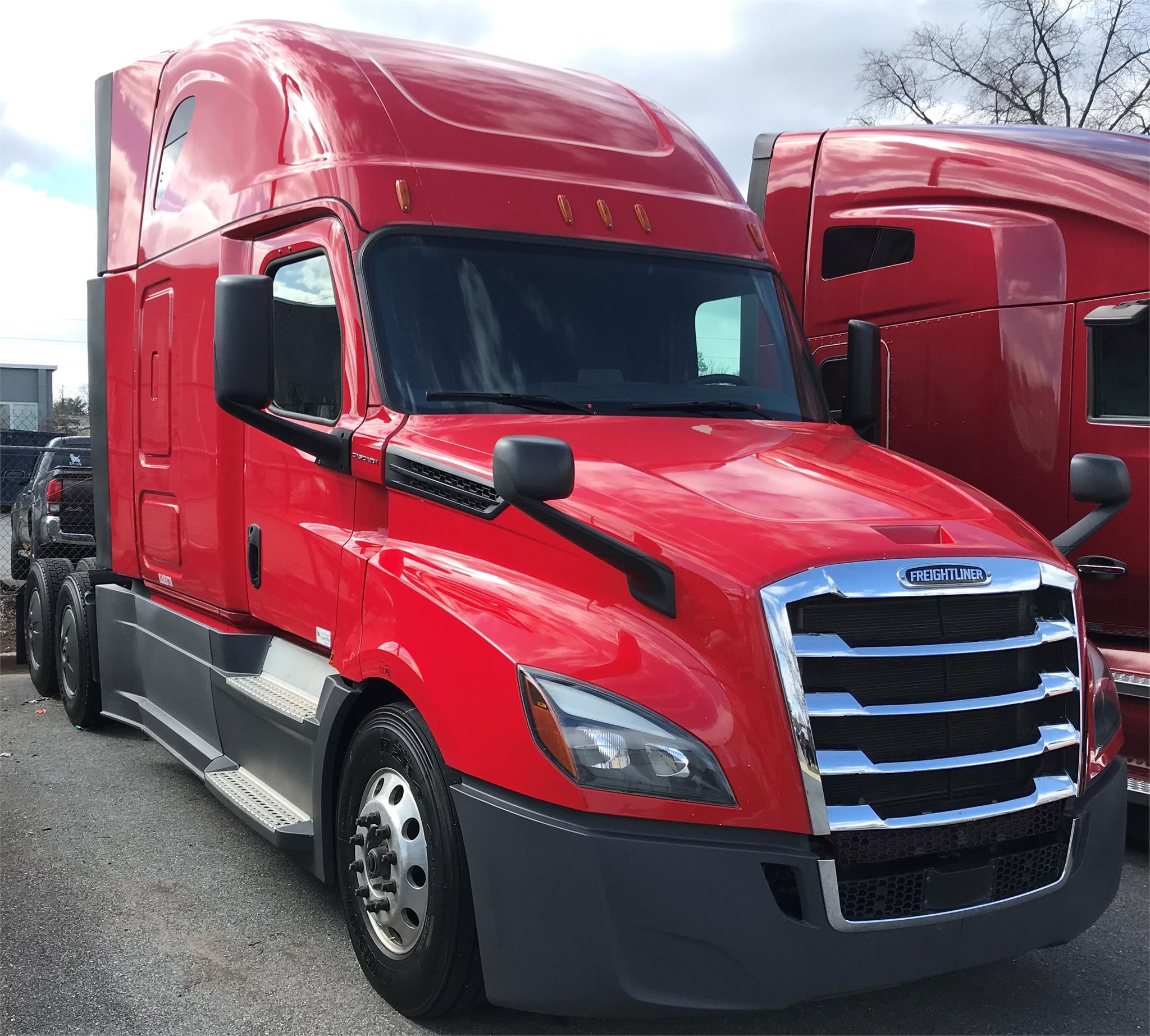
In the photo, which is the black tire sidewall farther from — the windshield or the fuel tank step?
the windshield

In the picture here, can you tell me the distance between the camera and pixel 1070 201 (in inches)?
244

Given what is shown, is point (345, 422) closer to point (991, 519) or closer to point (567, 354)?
point (567, 354)

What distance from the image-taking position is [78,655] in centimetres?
756

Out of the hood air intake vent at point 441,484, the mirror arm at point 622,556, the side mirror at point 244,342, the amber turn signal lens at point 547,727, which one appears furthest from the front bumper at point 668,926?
the side mirror at point 244,342

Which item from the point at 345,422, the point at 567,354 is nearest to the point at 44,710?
the point at 345,422

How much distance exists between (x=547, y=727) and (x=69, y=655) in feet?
Answer: 18.2

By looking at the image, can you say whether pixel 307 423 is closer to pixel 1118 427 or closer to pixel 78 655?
pixel 78 655

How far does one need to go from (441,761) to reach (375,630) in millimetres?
599

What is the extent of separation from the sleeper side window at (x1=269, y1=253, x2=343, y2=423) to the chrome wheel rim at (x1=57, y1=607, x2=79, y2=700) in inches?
139

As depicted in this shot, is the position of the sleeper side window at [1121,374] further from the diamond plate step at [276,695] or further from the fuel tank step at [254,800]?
the fuel tank step at [254,800]

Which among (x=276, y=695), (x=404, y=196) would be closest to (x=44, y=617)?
(x=276, y=695)

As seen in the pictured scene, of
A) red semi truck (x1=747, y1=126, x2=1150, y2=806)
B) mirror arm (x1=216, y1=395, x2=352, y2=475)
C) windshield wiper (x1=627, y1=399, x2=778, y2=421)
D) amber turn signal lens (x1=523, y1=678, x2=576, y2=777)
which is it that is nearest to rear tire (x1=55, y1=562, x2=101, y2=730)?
mirror arm (x1=216, y1=395, x2=352, y2=475)

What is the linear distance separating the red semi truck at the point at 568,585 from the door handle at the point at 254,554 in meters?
0.02

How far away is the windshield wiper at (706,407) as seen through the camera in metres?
4.53
